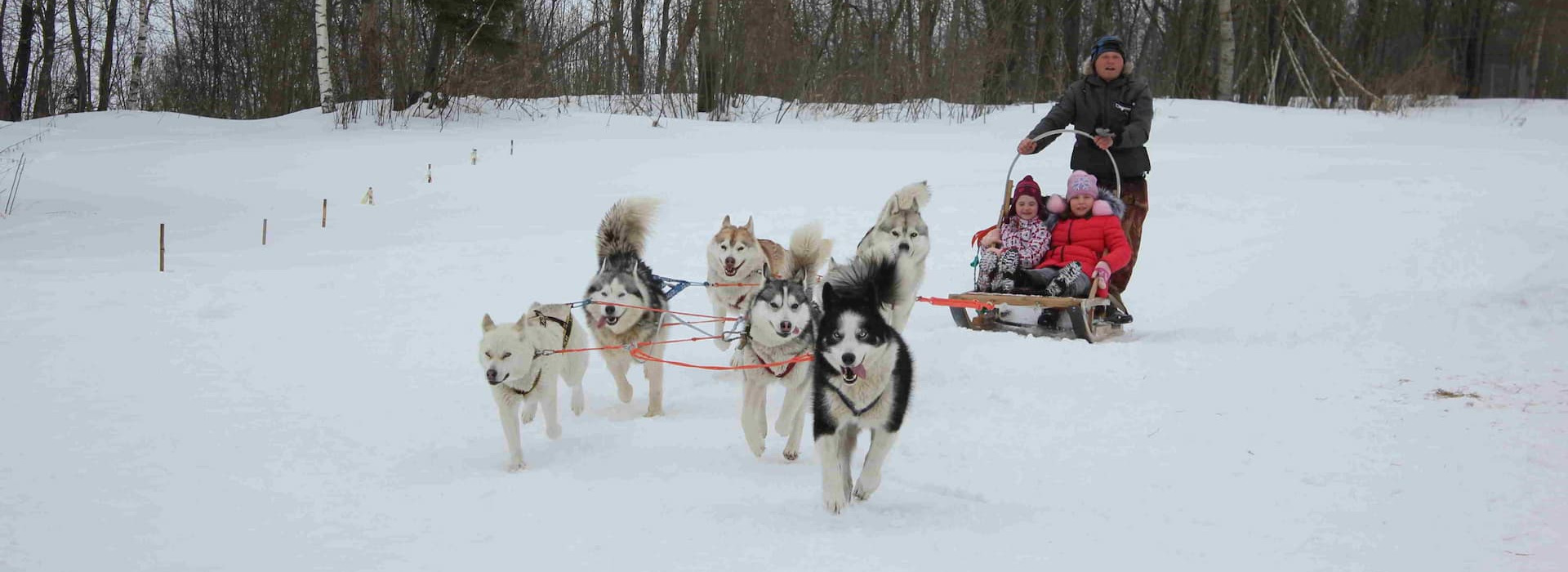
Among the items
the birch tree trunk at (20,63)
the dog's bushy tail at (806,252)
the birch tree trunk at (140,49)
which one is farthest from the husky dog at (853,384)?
the birch tree trunk at (140,49)

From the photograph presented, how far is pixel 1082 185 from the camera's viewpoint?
5293mm

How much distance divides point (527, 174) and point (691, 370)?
7.12 m

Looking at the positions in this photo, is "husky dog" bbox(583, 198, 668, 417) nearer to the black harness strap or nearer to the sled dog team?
the sled dog team

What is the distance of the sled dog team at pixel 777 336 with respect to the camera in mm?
2988

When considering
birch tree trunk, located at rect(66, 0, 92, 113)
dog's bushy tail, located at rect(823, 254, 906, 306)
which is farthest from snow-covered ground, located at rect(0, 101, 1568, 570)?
birch tree trunk, located at rect(66, 0, 92, 113)

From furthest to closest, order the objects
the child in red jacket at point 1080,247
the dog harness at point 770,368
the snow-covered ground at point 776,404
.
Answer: the child in red jacket at point 1080,247 → the dog harness at point 770,368 → the snow-covered ground at point 776,404

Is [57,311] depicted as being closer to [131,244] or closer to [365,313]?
[365,313]

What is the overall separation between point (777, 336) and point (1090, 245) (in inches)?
88.1

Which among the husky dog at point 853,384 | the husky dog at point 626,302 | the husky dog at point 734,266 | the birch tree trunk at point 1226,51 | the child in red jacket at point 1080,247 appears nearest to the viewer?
the husky dog at point 853,384

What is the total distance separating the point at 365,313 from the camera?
5.90m

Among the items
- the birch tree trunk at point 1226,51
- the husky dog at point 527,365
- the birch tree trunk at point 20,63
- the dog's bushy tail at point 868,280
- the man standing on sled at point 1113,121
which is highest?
the birch tree trunk at point 1226,51

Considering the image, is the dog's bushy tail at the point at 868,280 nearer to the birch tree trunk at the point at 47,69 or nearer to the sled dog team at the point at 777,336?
the sled dog team at the point at 777,336

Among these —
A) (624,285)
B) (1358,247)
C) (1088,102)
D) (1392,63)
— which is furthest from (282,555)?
(1392,63)

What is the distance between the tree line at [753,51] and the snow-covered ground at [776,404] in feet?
21.3
